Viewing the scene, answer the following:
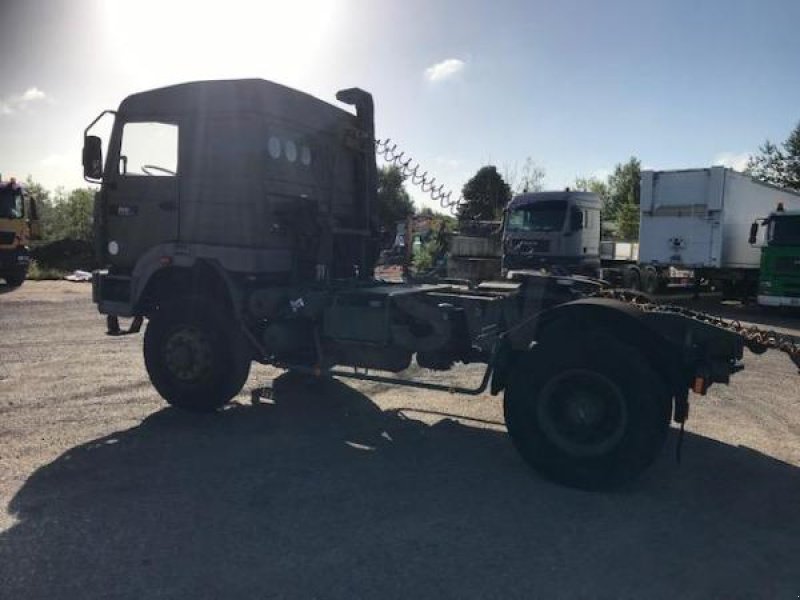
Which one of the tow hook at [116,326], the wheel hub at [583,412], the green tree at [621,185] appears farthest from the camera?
the green tree at [621,185]

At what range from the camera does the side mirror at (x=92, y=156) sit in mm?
6676

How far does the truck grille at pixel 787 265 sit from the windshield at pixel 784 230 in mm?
361

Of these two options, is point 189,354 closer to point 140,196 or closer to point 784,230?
point 140,196

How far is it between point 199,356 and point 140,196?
1.78 meters

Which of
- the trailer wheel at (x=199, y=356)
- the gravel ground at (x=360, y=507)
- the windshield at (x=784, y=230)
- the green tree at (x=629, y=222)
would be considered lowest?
the gravel ground at (x=360, y=507)

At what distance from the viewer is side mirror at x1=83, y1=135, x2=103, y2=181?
21.9ft

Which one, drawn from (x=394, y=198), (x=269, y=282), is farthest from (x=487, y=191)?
(x=269, y=282)

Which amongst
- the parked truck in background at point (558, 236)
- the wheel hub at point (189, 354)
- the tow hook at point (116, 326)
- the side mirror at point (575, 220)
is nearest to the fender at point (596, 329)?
the wheel hub at point (189, 354)

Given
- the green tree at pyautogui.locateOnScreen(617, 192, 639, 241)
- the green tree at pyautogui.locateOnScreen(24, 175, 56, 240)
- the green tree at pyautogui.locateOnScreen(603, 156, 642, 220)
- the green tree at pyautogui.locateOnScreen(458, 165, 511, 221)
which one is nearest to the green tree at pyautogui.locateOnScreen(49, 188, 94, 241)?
the green tree at pyautogui.locateOnScreen(24, 175, 56, 240)

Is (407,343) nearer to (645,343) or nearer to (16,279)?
(645,343)

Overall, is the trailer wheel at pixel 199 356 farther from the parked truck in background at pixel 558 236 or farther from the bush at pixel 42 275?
the bush at pixel 42 275

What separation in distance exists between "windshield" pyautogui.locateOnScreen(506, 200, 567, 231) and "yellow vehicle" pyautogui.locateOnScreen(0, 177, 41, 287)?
13.8 meters

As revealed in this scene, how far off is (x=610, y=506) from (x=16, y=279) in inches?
786

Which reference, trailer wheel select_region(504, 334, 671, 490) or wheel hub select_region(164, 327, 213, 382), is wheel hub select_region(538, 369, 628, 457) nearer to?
trailer wheel select_region(504, 334, 671, 490)
